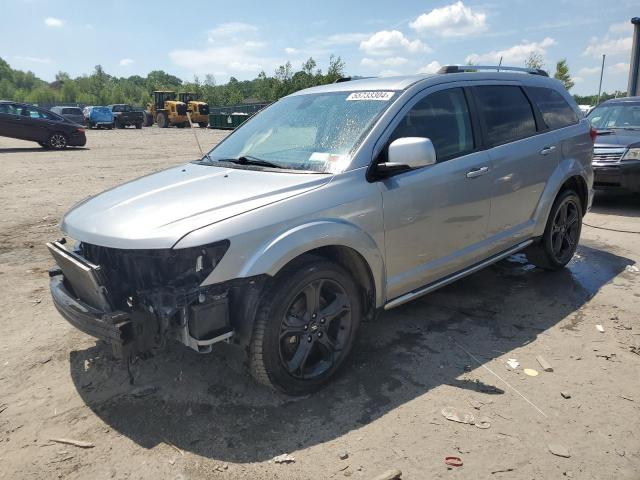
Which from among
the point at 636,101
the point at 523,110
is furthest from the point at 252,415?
the point at 636,101

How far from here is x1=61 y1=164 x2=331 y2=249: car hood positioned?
2.77 metres

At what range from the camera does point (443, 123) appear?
396cm

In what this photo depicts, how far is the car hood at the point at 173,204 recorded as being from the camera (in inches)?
109

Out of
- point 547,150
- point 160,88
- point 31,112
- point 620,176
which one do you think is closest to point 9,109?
point 31,112

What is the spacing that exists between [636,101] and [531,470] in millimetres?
9415

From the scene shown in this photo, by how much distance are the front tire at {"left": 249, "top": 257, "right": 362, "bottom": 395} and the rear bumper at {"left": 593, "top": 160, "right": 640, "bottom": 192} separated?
22.3ft

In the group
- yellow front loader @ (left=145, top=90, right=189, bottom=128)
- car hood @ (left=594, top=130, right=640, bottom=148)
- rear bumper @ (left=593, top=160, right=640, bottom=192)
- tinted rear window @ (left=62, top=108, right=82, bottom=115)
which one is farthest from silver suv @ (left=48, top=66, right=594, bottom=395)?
yellow front loader @ (left=145, top=90, right=189, bottom=128)

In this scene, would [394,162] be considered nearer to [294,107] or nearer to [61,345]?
[294,107]

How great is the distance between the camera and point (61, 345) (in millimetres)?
3861

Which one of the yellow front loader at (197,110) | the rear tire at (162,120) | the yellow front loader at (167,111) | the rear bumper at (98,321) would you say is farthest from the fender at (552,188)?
the rear tire at (162,120)

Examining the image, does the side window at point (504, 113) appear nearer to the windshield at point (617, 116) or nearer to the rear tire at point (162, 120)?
the windshield at point (617, 116)

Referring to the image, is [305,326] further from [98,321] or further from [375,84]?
[375,84]

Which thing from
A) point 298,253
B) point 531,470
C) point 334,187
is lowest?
point 531,470

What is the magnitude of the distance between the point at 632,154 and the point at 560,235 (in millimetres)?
4048
